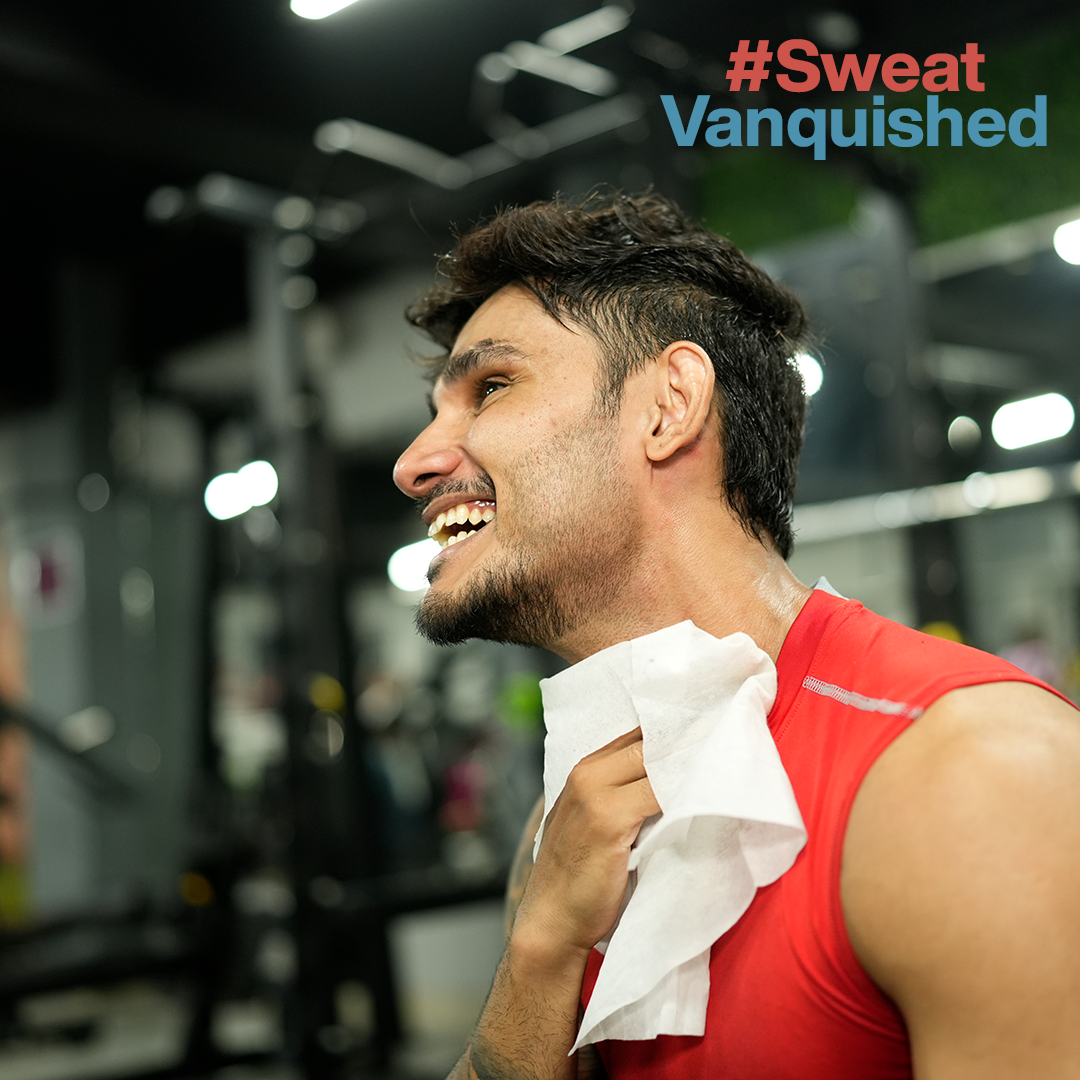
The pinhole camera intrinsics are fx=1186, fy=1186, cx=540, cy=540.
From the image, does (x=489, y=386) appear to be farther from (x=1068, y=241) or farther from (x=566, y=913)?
(x=1068, y=241)

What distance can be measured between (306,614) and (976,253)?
2682 mm

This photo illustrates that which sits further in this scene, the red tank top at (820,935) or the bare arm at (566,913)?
the bare arm at (566,913)

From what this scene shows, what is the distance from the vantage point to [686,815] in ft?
3.28

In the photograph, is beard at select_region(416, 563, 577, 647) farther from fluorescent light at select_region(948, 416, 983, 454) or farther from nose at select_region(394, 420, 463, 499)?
fluorescent light at select_region(948, 416, 983, 454)

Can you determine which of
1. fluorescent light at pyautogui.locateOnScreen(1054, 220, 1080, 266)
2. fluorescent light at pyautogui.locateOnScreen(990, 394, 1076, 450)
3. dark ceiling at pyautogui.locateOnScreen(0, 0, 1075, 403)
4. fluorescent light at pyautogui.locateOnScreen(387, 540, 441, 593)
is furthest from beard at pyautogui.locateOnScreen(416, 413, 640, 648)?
fluorescent light at pyautogui.locateOnScreen(387, 540, 441, 593)

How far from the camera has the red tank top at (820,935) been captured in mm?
932

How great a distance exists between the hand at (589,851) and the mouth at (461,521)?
0.30 metres

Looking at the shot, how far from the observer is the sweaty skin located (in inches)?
33.2

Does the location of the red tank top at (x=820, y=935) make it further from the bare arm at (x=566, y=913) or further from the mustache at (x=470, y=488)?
the mustache at (x=470, y=488)

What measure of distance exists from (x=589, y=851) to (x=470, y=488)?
0.42 meters

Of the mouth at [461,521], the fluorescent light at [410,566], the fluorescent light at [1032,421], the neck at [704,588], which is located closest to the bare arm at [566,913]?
the neck at [704,588]

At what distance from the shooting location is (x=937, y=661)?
3.29ft

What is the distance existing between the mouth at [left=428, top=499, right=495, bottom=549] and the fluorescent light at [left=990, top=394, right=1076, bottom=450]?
2.96 m

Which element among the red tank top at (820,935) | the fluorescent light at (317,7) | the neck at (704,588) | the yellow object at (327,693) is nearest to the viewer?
the red tank top at (820,935)
